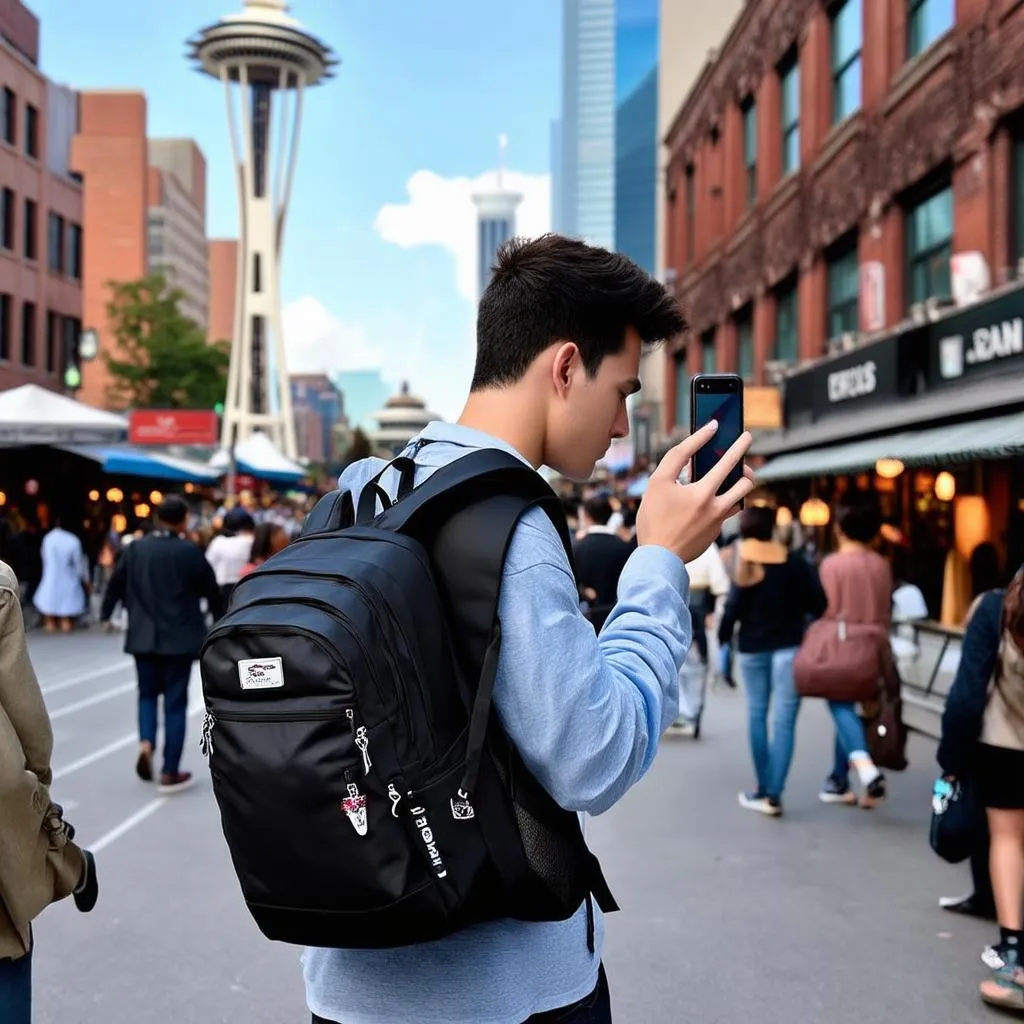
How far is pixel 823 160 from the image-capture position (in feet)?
69.8

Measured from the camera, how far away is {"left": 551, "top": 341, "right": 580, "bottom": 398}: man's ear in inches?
73.7

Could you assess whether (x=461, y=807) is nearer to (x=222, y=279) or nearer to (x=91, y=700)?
(x=91, y=700)

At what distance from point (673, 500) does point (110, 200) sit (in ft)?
327

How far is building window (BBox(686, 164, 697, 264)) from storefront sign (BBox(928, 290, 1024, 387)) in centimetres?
2050

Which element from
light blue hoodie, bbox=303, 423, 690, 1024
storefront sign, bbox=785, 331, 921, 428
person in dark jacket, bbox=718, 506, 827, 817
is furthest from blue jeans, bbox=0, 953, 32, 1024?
storefront sign, bbox=785, 331, 921, 428

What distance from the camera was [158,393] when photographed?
52281 mm

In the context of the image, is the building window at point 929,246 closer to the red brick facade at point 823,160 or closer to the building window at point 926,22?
→ the red brick facade at point 823,160

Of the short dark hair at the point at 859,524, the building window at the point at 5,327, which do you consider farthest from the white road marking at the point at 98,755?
the building window at the point at 5,327

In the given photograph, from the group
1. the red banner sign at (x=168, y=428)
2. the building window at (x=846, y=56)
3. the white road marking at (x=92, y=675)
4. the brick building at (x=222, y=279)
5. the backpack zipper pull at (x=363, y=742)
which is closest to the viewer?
the backpack zipper pull at (x=363, y=742)

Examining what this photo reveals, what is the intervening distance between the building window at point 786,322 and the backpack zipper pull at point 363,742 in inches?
922

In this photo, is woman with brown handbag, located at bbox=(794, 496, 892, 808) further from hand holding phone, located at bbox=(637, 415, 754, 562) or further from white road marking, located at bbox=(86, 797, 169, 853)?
hand holding phone, located at bbox=(637, 415, 754, 562)

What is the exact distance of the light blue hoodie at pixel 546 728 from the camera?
64.4 inches

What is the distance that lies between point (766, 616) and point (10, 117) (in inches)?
1330

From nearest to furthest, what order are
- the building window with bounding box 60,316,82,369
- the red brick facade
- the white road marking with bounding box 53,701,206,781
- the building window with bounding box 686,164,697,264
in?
the white road marking with bounding box 53,701,206,781
the red brick facade
the building window with bounding box 686,164,697,264
the building window with bounding box 60,316,82,369
